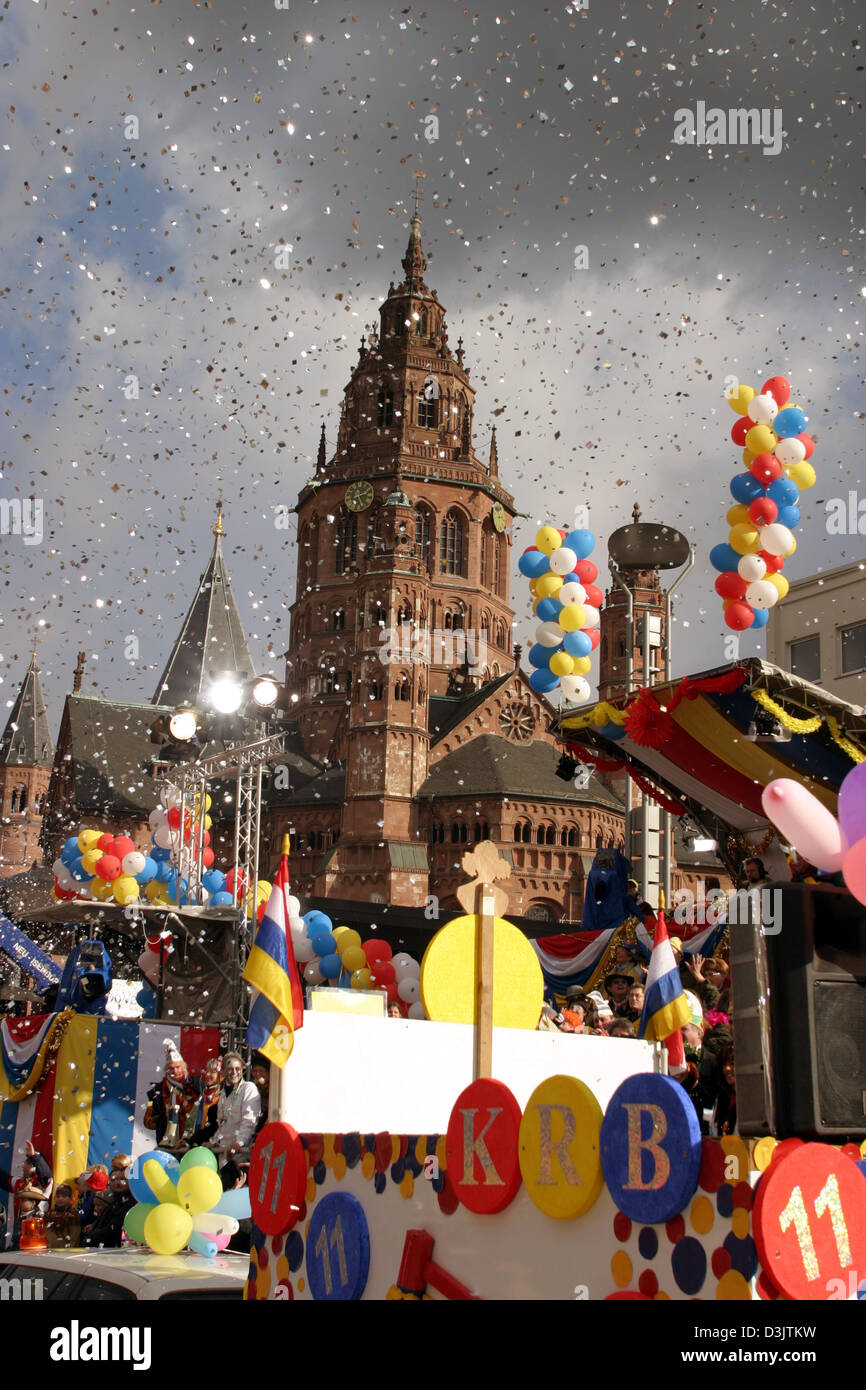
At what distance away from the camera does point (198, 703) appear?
66.9 meters

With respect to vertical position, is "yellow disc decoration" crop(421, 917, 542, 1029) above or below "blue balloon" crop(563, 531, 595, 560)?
below

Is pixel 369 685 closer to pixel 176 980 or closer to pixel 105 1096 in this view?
pixel 176 980

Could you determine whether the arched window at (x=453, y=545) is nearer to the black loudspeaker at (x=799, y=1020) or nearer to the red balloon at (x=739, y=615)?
the red balloon at (x=739, y=615)

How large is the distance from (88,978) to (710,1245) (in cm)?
1278

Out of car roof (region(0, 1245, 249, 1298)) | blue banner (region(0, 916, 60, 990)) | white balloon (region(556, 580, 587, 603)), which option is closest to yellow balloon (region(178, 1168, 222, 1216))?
car roof (region(0, 1245, 249, 1298))

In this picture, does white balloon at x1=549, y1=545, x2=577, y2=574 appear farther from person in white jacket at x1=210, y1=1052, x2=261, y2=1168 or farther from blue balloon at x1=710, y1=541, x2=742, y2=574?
person in white jacket at x1=210, y1=1052, x2=261, y2=1168

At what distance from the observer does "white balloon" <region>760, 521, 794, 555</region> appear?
12.1 m

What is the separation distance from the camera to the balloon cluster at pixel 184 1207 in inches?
271

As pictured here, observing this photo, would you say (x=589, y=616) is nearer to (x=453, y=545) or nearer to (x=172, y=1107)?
(x=172, y=1107)

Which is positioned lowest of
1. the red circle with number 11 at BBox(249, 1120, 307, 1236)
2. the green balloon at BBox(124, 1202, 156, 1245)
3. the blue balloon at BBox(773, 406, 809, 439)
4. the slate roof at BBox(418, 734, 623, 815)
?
the green balloon at BBox(124, 1202, 156, 1245)

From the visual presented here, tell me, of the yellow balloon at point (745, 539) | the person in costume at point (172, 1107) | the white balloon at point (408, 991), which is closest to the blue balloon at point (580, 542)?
the yellow balloon at point (745, 539)

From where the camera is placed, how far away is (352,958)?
1764cm

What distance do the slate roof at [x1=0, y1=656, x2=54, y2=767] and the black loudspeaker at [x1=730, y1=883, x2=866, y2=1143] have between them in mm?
89258
